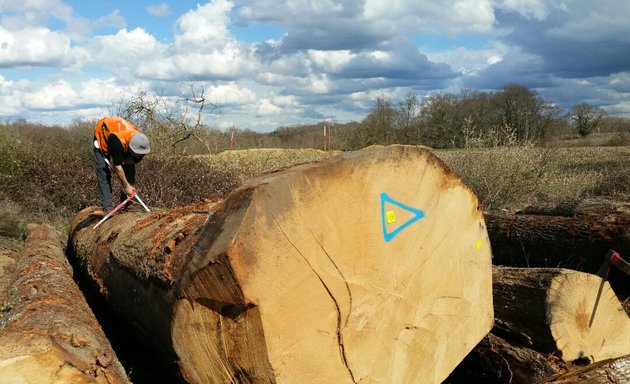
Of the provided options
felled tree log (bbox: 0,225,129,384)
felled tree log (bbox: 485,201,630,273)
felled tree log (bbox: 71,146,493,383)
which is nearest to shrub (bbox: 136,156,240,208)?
felled tree log (bbox: 0,225,129,384)

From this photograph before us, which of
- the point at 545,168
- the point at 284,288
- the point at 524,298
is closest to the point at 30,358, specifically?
the point at 284,288

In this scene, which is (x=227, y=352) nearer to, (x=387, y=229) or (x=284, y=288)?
(x=284, y=288)

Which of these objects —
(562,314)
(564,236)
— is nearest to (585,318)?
(562,314)

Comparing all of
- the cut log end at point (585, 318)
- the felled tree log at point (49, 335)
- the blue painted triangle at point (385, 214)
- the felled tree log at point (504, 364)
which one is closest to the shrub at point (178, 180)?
the felled tree log at point (49, 335)

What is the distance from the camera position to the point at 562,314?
321cm

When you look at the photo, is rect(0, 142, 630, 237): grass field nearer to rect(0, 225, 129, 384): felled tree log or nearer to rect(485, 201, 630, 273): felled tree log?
rect(485, 201, 630, 273): felled tree log

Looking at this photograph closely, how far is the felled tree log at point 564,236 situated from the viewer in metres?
4.40

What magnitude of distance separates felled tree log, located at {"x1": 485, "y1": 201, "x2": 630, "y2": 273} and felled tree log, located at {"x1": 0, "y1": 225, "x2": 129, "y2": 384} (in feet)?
11.8

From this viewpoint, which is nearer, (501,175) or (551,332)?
(551,332)

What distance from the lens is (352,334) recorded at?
237 centimetres

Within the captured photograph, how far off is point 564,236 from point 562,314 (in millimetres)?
1621

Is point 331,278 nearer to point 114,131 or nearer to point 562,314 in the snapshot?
point 562,314

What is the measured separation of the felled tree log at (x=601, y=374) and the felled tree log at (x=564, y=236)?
1.81 m

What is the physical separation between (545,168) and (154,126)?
891 cm
